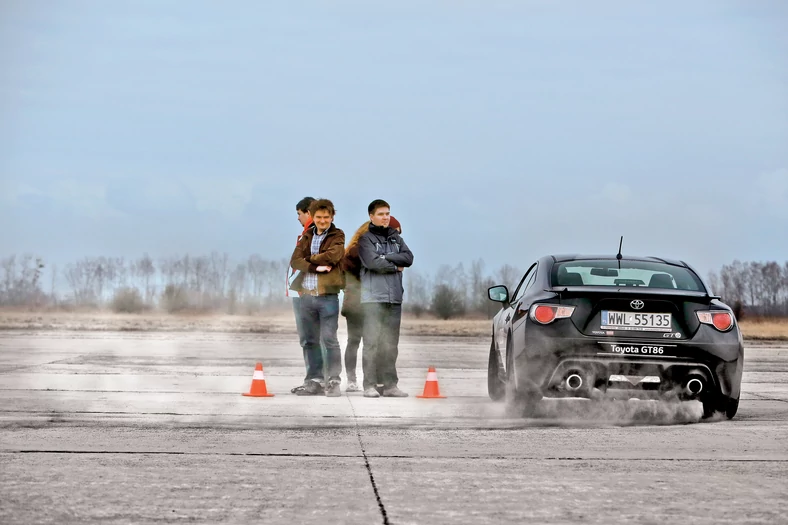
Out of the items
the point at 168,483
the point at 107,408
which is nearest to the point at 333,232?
the point at 107,408

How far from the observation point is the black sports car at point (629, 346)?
→ 9.14 metres

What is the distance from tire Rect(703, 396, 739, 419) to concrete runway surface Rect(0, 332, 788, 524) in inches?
5.1

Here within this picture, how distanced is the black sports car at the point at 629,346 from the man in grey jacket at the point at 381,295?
260cm

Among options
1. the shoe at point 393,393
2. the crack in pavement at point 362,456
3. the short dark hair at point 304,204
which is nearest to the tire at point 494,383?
the shoe at point 393,393

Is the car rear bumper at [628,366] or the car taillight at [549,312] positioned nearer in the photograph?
the car rear bumper at [628,366]

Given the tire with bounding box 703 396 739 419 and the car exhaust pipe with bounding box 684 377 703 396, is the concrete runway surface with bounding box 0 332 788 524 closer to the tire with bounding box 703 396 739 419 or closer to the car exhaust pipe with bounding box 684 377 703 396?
the tire with bounding box 703 396 739 419

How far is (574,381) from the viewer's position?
30.0 feet

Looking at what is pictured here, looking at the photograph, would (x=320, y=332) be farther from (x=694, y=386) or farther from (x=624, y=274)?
(x=694, y=386)

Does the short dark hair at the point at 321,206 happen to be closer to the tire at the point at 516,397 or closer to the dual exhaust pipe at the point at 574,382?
the tire at the point at 516,397

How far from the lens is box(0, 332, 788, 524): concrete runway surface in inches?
205

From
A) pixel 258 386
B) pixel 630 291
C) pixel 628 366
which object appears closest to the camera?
pixel 628 366

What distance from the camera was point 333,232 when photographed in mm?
12211

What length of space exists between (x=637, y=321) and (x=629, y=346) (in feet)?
0.72

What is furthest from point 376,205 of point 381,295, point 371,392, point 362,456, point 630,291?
point 362,456
